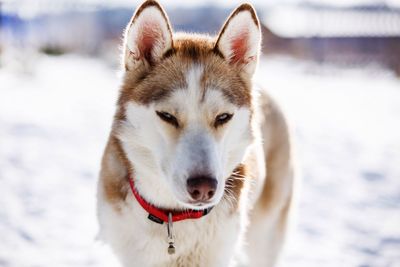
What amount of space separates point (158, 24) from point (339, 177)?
4417 millimetres

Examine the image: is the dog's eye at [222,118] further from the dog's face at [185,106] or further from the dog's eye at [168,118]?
the dog's eye at [168,118]

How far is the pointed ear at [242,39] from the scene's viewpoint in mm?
2207

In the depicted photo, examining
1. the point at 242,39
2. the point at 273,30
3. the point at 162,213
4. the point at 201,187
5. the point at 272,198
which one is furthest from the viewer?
the point at 273,30

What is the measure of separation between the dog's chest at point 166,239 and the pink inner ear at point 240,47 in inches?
31.0

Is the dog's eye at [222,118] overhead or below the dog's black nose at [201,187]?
overhead

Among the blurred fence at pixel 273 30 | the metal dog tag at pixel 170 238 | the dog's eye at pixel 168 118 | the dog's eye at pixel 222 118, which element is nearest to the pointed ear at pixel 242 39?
the dog's eye at pixel 222 118

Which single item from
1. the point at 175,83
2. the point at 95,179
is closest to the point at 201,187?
the point at 175,83

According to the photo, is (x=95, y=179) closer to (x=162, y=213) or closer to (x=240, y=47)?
(x=162, y=213)

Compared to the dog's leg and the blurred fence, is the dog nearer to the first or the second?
the dog's leg

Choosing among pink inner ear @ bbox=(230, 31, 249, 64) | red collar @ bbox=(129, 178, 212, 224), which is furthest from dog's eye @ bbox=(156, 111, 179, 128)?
pink inner ear @ bbox=(230, 31, 249, 64)

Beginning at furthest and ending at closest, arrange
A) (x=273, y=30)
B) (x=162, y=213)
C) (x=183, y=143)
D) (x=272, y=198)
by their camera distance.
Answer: (x=273, y=30) → (x=272, y=198) → (x=162, y=213) → (x=183, y=143)

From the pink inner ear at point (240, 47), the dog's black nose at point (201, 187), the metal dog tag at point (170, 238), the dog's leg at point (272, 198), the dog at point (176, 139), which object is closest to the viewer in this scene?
the dog's black nose at point (201, 187)

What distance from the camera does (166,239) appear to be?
7.20 feet

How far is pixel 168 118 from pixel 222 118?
0.25 m
